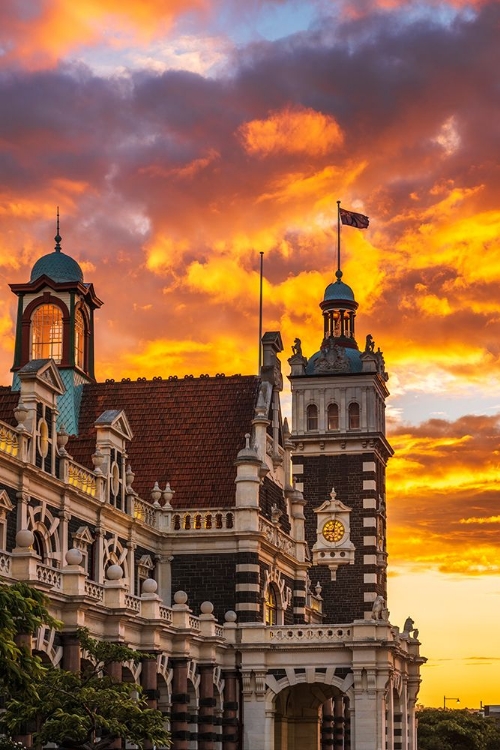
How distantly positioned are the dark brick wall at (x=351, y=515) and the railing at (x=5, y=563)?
150 feet

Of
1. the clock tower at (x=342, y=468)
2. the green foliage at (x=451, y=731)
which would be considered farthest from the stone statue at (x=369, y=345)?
the green foliage at (x=451, y=731)

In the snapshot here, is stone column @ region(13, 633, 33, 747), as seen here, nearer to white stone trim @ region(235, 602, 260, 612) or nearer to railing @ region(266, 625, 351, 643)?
railing @ region(266, 625, 351, 643)

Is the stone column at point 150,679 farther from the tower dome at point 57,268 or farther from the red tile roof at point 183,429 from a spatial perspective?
the tower dome at point 57,268

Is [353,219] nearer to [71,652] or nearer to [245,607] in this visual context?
[245,607]

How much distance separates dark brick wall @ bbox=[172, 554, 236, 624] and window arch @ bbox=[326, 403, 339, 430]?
26223mm

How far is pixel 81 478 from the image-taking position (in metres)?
58.4

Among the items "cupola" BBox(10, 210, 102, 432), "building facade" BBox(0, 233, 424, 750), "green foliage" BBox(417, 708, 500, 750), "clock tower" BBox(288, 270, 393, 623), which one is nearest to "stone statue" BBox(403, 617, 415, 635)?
"building facade" BBox(0, 233, 424, 750)

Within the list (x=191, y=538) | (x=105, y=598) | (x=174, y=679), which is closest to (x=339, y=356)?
(x=191, y=538)

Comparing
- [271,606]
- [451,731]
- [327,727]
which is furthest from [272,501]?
[451,731]

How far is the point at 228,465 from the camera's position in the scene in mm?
69125

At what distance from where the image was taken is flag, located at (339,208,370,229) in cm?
9156

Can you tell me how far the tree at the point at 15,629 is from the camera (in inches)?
1266

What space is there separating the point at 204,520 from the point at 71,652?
2134 centimetres

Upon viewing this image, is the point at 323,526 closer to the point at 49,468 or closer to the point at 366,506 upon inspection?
the point at 366,506
